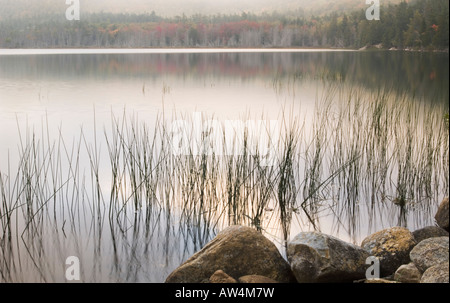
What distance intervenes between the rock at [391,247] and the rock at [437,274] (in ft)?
1.22

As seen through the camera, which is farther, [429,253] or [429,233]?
[429,233]

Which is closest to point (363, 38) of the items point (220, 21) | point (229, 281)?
point (220, 21)

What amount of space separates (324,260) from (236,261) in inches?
17.4

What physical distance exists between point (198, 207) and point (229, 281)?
1.23m

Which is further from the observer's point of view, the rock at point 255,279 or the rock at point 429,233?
the rock at point 429,233

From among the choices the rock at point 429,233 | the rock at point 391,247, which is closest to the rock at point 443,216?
the rock at point 429,233

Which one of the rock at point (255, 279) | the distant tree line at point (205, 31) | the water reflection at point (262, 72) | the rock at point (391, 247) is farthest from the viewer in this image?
the distant tree line at point (205, 31)

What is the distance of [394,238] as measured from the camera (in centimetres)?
297

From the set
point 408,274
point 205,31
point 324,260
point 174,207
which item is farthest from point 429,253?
point 205,31

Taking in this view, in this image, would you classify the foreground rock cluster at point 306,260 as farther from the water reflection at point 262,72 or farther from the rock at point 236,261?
the water reflection at point 262,72

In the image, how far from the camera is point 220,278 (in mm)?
2533

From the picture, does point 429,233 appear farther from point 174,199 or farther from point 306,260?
point 174,199

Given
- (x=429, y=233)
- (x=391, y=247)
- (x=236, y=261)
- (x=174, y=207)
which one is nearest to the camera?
(x=236, y=261)

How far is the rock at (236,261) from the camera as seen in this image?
2721 mm
